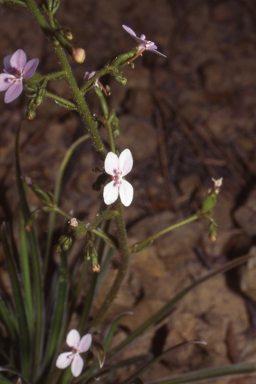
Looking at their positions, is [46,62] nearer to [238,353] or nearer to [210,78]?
[210,78]

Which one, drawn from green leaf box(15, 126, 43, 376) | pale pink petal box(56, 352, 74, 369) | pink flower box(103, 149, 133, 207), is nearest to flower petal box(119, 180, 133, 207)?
pink flower box(103, 149, 133, 207)

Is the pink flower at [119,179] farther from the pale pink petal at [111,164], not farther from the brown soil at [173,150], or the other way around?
the brown soil at [173,150]

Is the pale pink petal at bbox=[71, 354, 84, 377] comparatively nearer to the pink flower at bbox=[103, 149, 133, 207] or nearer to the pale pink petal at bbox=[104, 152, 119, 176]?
the pink flower at bbox=[103, 149, 133, 207]

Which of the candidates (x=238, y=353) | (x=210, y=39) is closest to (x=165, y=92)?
(x=210, y=39)

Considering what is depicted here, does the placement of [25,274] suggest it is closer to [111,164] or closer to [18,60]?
[111,164]

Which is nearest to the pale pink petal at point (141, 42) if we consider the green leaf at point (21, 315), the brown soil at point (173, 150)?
the brown soil at point (173, 150)
